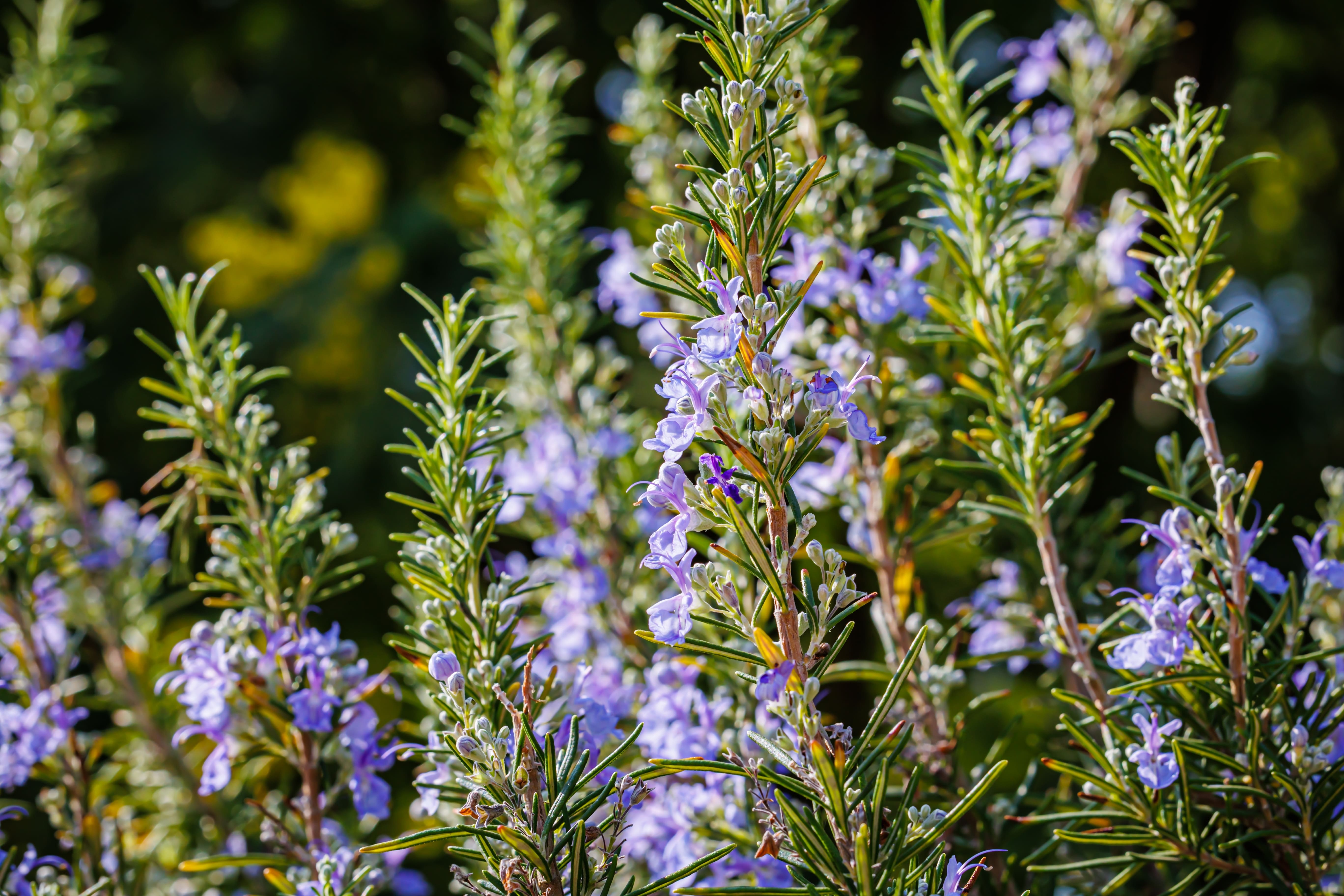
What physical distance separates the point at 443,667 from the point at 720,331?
378 mm

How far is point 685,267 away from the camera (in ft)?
2.54

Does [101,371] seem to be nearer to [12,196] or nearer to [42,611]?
[12,196]

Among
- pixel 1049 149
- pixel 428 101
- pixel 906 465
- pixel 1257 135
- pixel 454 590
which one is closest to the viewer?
pixel 454 590

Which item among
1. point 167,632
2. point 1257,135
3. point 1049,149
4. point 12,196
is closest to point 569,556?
point 1049,149

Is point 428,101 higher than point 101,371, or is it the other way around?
point 428,101

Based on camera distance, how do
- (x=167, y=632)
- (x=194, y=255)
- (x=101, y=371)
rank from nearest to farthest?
(x=167, y=632), (x=101, y=371), (x=194, y=255)

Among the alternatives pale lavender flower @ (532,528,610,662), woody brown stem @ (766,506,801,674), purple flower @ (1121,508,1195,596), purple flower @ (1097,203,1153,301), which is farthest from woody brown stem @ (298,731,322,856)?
purple flower @ (1097,203,1153,301)

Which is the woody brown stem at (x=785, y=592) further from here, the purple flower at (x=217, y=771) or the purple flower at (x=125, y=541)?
the purple flower at (x=125, y=541)

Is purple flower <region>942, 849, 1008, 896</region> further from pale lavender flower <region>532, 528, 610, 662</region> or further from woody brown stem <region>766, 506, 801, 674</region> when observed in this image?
pale lavender flower <region>532, 528, 610, 662</region>

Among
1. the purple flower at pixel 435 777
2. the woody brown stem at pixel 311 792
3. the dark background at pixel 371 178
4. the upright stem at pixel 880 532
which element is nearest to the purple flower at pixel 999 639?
the upright stem at pixel 880 532

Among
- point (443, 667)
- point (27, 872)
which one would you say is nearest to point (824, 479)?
point (443, 667)

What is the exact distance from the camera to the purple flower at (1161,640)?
887mm

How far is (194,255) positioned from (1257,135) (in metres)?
4.75

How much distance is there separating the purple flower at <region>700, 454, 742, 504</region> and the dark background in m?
2.33
